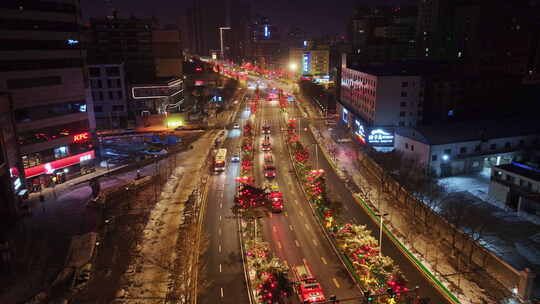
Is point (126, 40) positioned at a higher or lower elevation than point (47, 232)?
higher

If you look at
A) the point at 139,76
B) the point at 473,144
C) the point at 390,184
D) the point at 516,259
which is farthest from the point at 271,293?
the point at 139,76

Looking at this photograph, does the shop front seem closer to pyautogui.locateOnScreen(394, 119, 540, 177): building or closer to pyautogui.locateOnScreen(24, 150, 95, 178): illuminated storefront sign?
pyautogui.locateOnScreen(24, 150, 95, 178): illuminated storefront sign

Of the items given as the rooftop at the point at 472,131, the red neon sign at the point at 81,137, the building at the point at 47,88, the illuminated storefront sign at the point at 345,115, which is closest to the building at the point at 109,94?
the building at the point at 47,88

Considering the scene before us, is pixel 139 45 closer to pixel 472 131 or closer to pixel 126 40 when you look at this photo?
pixel 126 40

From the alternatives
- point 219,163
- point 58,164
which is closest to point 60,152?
point 58,164

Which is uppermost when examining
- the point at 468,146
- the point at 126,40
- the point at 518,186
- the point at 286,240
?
the point at 126,40

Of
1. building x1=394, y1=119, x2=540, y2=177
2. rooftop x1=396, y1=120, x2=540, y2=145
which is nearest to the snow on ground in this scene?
building x1=394, y1=119, x2=540, y2=177
